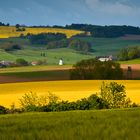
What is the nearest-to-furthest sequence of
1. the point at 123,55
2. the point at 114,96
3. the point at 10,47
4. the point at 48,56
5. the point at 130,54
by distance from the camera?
the point at 114,96 < the point at 130,54 < the point at 123,55 < the point at 48,56 < the point at 10,47

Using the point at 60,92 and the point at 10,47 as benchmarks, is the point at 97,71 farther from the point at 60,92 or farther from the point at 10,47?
the point at 10,47

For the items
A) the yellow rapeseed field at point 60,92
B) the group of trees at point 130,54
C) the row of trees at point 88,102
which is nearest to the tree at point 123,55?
the group of trees at point 130,54

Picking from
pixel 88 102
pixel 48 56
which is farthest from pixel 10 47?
pixel 88 102

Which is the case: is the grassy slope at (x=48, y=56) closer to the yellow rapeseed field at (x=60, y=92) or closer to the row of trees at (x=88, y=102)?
the yellow rapeseed field at (x=60, y=92)

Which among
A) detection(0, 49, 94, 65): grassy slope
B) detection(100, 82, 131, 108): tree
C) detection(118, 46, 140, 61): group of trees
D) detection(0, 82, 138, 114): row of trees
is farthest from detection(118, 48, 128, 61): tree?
detection(100, 82, 131, 108): tree

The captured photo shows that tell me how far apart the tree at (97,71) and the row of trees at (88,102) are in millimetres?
41987

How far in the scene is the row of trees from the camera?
34531 millimetres

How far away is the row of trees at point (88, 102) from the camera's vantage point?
34.5 m

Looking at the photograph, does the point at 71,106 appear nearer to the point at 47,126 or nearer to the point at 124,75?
the point at 47,126

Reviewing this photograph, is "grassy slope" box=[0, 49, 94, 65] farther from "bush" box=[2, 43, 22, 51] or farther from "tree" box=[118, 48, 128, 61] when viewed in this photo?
"tree" box=[118, 48, 128, 61]

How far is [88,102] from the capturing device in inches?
1398

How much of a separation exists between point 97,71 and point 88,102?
1881 inches

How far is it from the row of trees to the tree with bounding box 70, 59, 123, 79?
42.0 meters

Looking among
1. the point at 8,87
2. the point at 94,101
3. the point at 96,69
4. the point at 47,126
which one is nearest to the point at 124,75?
the point at 96,69
